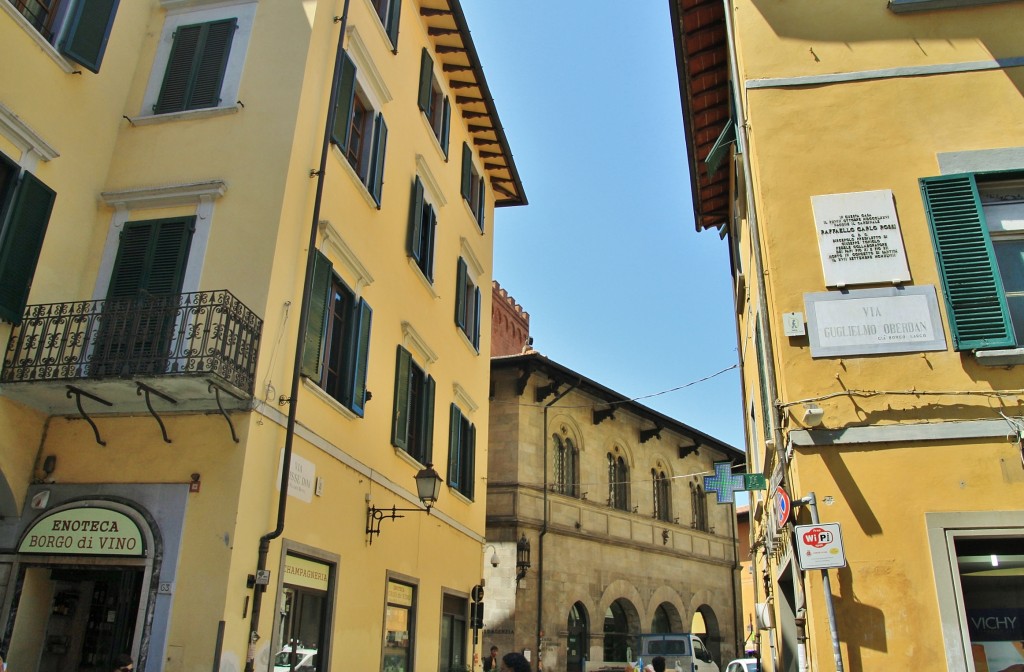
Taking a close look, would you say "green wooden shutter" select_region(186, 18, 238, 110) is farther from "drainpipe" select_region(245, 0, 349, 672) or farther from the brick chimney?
the brick chimney

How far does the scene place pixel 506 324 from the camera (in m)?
33.1

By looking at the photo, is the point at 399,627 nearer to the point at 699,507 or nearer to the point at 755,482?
the point at 755,482

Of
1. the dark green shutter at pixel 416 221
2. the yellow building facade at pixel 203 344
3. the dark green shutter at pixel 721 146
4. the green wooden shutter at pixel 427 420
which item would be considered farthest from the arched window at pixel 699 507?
the dark green shutter at pixel 721 146

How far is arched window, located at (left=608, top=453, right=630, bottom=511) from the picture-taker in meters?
25.0

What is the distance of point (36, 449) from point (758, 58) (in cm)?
856

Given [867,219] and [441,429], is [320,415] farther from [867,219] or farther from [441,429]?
[867,219]

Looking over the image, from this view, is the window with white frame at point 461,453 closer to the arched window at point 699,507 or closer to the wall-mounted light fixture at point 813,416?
the wall-mounted light fixture at point 813,416

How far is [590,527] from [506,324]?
1162 cm

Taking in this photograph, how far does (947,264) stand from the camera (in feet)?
24.3

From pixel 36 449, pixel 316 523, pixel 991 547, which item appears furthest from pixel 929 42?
pixel 36 449

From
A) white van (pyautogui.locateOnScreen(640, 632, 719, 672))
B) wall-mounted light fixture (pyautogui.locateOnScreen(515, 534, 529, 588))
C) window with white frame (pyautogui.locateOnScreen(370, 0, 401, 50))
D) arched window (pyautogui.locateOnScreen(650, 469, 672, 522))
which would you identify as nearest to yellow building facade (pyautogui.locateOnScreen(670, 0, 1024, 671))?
window with white frame (pyautogui.locateOnScreen(370, 0, 401, 50))

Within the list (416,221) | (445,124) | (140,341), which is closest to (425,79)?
(445,124)

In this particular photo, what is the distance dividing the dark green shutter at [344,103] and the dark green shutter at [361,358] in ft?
7.13

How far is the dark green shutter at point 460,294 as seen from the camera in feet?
53.6
